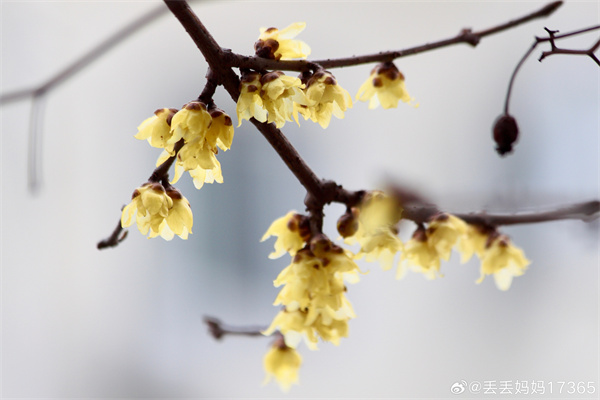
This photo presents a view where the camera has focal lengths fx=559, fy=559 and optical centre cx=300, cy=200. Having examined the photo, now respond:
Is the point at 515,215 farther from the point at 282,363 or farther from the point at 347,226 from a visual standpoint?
the point at 282,363

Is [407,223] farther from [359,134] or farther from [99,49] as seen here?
[359,134]

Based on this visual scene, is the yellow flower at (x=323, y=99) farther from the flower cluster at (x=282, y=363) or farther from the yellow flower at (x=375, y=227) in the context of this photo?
the flower cluster at (x=282, y=363)

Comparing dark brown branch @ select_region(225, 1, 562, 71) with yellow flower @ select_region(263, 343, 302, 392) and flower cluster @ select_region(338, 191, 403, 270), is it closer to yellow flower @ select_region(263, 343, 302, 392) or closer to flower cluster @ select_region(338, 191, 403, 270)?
flower cluster @ select_region(338, 191, 403, 270)

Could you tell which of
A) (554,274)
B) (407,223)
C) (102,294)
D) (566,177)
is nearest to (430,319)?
(554,274)

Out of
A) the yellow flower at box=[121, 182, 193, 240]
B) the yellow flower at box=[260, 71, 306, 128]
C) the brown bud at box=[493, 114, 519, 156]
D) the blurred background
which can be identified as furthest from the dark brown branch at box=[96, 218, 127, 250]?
the blurred background

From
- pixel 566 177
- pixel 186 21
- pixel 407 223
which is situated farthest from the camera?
pixel 566 177

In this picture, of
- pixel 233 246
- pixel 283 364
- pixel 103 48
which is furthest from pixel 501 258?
pixel 233 246

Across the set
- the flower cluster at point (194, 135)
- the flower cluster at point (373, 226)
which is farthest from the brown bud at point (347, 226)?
the flower cluster at point (194, 135)

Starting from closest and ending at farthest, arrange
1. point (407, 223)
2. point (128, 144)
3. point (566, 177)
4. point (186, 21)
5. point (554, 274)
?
point (186, 21)
point (407, 223)
point (566, 177)
point (554, 274)
point (128, 144)
